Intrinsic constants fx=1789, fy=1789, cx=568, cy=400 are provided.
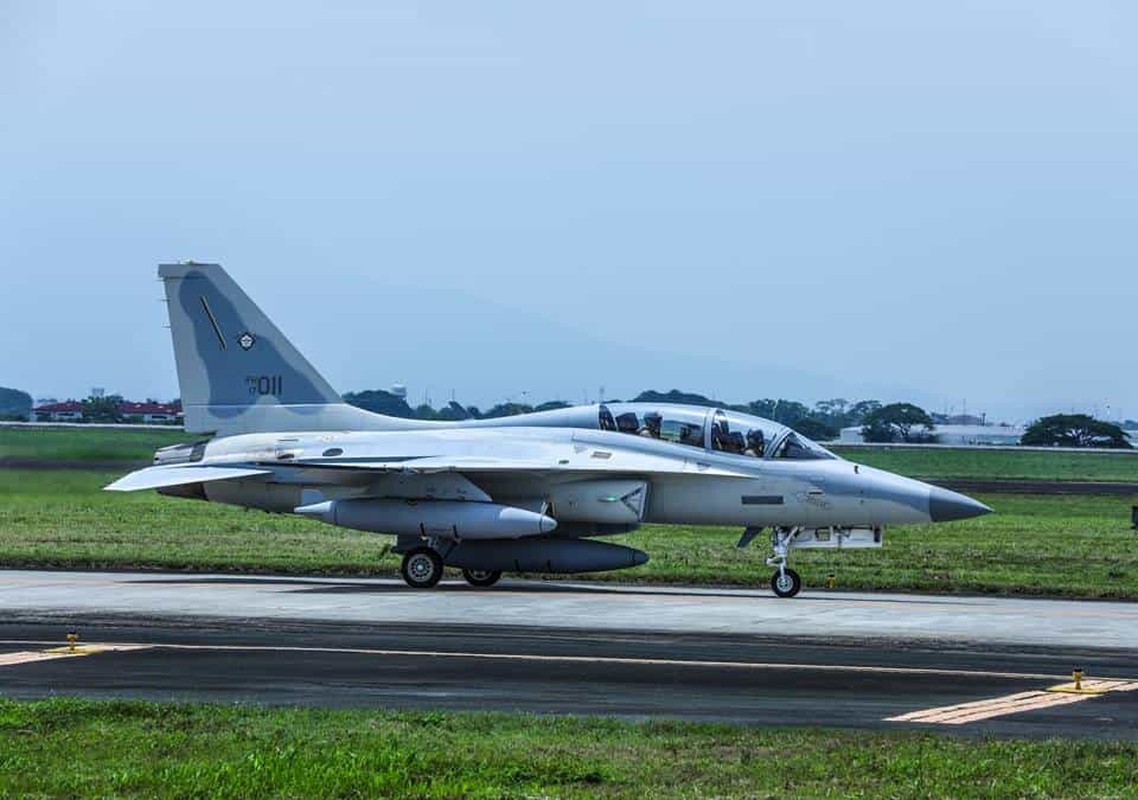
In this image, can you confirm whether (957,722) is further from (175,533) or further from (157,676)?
(175,533)

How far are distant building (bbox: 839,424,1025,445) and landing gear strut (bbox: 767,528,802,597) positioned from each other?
3529 inches

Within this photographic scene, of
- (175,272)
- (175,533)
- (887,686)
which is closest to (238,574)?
(175,272)

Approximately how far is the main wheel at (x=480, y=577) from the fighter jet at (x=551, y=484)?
3cm

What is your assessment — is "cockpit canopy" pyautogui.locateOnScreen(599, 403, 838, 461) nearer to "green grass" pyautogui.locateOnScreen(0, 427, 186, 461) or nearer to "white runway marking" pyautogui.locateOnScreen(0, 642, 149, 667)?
"white runway marking" pyautogui.locateOnScreen(0, 642, 149, 667)

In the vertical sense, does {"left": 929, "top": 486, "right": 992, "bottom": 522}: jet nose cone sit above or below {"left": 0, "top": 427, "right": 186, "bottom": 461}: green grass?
below

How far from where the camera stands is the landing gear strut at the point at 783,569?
2636cm

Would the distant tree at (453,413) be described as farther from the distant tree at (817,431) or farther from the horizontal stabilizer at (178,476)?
the distant tree at (817,431)

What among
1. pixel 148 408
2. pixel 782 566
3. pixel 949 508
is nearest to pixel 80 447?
pixel 782 566

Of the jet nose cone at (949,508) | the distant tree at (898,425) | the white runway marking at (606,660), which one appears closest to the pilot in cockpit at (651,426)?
the jet nose cone at (949,508)

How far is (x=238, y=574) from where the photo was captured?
2998 cm

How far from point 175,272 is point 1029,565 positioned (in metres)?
16.0

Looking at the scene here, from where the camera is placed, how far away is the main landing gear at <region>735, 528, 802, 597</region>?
1038 inches

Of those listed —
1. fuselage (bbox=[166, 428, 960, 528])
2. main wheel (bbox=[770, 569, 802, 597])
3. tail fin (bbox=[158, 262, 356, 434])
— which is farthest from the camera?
tail fin (bbox=[158, 262, 356, 434])

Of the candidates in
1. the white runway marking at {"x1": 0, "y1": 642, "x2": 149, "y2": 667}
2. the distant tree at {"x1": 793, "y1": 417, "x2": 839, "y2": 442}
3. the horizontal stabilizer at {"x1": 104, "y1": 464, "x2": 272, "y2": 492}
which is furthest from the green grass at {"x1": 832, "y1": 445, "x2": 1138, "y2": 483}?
the white runway marking at {"x1": 0, "y1": 642, "x2": 149, "y2": 667}
